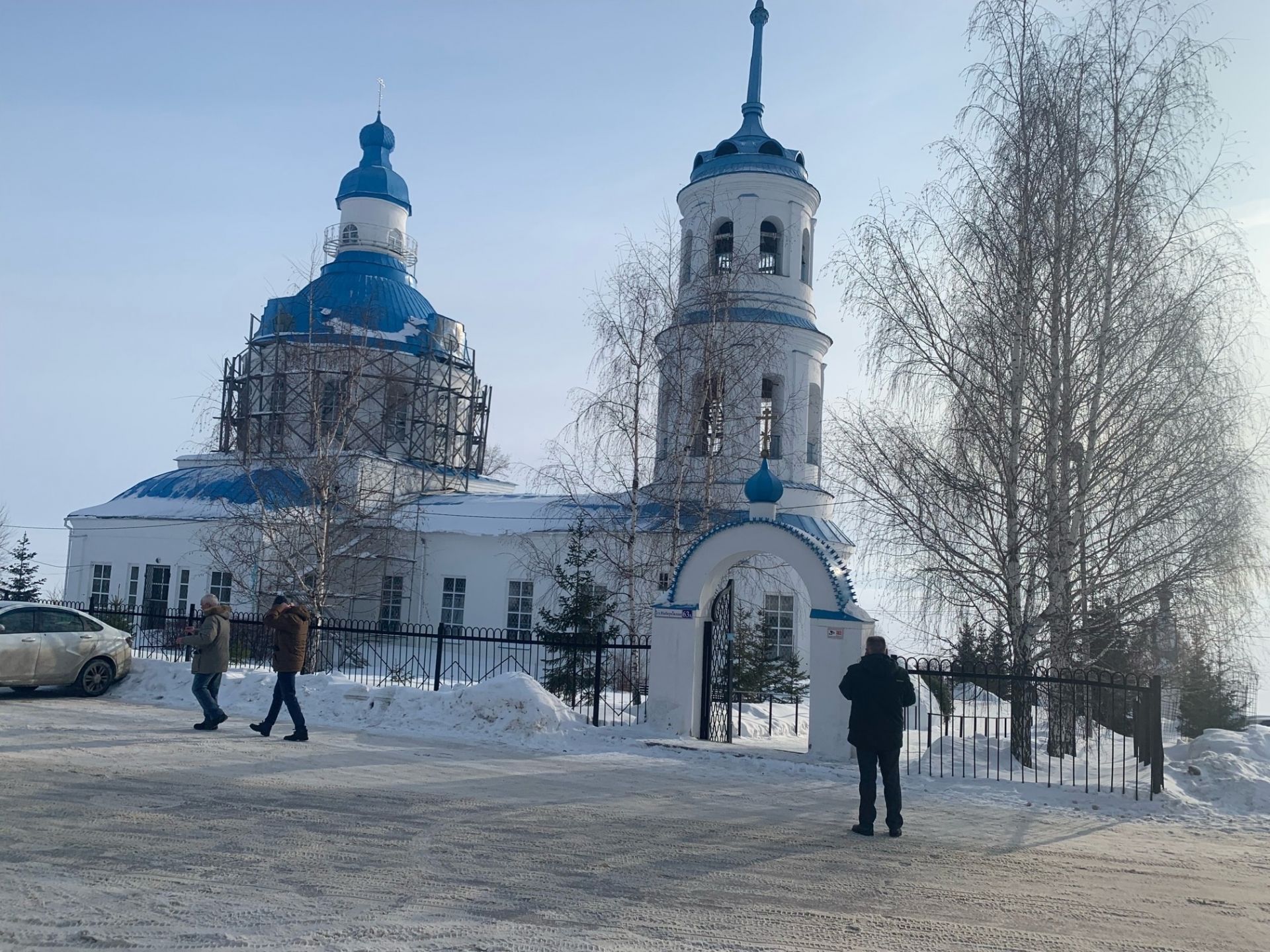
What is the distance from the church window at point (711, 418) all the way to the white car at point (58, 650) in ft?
34.2

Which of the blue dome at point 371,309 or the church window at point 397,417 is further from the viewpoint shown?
the church window at point 397,417

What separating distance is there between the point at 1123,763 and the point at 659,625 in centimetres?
557

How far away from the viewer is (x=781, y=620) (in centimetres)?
2269

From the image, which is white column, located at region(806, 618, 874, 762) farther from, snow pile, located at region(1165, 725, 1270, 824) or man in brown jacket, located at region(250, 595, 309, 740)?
man in brown jacket, located at region(250, 595, 309, 740)

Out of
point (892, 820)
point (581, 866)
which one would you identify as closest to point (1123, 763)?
point (892, 820)

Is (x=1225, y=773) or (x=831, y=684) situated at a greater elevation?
(x=831, y=684)

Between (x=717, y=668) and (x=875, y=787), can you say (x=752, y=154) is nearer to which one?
(x=717, y=668)

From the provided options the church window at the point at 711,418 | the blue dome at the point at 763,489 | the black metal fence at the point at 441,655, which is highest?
the church window at the point at 711,418

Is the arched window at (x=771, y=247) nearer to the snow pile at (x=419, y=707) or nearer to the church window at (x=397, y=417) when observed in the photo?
the church window at (x=397, y=417)

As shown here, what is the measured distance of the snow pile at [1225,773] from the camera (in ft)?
33.6

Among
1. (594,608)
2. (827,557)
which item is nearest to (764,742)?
(827,557)

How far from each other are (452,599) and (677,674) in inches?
563

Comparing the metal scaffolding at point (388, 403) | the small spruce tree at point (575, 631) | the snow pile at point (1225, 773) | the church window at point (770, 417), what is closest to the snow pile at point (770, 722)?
the small spruce tree at point (575, 631)

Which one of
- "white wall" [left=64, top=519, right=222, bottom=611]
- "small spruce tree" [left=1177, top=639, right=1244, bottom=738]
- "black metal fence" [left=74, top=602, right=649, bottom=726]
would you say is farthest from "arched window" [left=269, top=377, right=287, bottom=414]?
"small spruce tree" [left=1177, top=639, right=1244, bottom=738]
